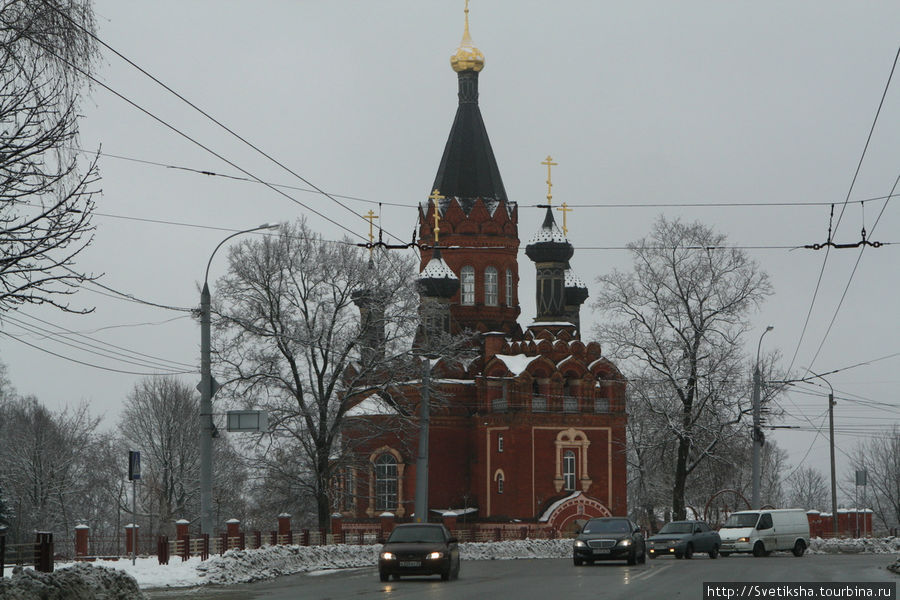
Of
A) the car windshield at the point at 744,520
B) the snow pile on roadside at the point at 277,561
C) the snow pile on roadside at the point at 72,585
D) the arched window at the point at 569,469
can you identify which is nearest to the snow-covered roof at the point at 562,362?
the arched window at the point at 569,469

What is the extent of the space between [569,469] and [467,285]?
39.3 ft

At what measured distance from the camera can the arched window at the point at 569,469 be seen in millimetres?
62812

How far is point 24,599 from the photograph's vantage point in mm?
14492

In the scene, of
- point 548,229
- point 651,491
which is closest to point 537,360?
point 548,229

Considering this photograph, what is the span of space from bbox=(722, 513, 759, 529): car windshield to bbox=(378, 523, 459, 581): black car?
16.2 meters

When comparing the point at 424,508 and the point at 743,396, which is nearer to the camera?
the point at 424,508

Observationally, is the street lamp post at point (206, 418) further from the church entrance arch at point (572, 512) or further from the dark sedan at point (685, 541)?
the church entrance arch at point (572, 512)

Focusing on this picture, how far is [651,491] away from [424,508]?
37511mm

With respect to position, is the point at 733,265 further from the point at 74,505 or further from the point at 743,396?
the point at 74,505

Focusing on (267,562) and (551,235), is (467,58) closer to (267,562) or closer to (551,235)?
(551,235)

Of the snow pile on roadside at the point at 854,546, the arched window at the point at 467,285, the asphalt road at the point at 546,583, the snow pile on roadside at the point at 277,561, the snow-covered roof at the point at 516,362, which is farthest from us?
the arched window at the point at 467,285

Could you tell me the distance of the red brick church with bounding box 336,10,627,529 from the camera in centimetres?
6200

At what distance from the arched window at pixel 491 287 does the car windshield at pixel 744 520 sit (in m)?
31.5

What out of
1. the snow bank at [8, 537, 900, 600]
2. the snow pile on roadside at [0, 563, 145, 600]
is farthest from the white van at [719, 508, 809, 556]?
the snow pile on roadside at [0, 563, 145, 600]
